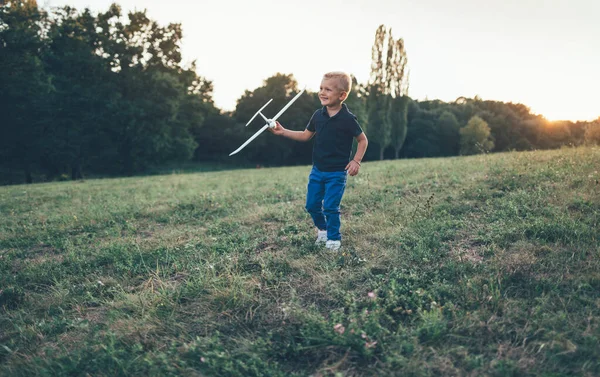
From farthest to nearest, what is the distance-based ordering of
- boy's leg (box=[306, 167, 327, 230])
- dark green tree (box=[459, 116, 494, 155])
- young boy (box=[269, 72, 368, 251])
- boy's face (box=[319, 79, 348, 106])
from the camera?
dark green tree (box=[459, 116, 494, 155]), boy's leg (box=[306, 167, 327, 230]), young boy (box=[269, 72, 368, 251]), boy's face (box=[319, 79, 348, 106])

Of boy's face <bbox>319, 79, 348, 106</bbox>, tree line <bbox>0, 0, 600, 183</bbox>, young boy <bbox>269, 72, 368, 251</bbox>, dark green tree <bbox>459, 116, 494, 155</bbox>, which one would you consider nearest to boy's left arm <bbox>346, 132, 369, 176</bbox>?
young boy <bbox>269, 72, 368, 251</bbox>

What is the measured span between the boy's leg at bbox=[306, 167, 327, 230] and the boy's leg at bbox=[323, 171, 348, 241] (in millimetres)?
149

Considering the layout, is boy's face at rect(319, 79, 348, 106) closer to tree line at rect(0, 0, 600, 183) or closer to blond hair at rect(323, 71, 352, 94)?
blond hair at rect(323, 71, 352, 94)

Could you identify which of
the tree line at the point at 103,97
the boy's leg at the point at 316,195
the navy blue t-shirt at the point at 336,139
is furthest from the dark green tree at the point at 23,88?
the navy blue t-shirt at the point at 336,139

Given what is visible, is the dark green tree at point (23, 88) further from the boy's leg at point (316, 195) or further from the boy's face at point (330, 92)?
the boy's face at point (330, 92)

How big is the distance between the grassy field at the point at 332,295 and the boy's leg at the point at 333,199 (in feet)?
0.90

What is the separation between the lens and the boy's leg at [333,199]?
431 cm

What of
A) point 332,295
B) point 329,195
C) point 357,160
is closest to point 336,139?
point 357,160

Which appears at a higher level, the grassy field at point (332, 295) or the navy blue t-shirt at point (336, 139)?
the navy blue t-shirt at point (336, 139)

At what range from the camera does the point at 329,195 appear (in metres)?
4.32

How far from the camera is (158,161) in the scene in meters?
33.0

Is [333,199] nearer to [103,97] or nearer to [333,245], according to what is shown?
[333,245]

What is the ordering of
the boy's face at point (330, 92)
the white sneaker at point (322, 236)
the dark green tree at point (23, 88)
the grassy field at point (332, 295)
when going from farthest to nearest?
the dark green tree at point (23, 88) < the white sneaker at point (322, 236) < the boy's face at point (330, 92) < the grassy field at point (332, 295)

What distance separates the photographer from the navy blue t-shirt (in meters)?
4.28
